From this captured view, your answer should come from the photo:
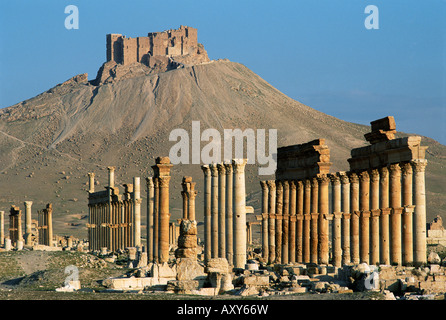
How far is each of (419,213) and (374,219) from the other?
4422 millimetres

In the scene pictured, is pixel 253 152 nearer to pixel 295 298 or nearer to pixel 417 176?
pixel 417 176

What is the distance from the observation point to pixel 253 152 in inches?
6580

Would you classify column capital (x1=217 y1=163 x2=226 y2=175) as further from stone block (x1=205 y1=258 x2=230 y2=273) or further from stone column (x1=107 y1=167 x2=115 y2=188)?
stone column (x1=107 y1=167 x2=115 y2=188)

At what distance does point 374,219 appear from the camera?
128 ft

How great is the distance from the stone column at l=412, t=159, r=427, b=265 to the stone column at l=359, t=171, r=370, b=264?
16.0ft

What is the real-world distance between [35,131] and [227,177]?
159 meters

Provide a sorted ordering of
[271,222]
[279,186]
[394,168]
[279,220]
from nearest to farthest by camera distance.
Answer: [394,168] < [279,220] < [279,186] < [271,222]

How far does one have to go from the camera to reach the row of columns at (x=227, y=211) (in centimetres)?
4094

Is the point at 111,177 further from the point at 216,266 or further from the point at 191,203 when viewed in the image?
the point at 216,266

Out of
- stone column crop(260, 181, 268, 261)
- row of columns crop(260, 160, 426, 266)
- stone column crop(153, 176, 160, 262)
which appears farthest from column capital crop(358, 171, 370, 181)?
stone column crop(260, 181, 268, 261)

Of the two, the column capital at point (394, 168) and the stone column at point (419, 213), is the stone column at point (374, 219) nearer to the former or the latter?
the column capital at point (394, 168)

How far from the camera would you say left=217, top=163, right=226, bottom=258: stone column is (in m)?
42.0

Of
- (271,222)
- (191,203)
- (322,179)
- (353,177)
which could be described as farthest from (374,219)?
(191,203)
